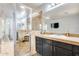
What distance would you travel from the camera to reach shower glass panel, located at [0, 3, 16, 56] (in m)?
1.61

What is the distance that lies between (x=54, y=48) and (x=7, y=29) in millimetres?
777

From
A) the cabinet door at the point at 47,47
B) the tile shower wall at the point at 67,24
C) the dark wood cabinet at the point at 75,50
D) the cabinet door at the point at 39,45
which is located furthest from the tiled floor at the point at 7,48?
the dark wood cabinet at the point at 75,50

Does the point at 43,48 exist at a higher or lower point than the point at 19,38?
lower

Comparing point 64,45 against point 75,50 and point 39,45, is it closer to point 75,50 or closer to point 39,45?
point 75,50

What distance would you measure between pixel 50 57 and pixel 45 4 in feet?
2.68

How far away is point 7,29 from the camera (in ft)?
5.35

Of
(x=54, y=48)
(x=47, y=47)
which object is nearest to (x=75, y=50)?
(x=54, y=48)

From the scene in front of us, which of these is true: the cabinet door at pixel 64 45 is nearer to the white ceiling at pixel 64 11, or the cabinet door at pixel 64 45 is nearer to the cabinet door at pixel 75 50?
the cabinet door at pixel 75 50

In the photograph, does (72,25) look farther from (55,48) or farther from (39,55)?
(39,55)

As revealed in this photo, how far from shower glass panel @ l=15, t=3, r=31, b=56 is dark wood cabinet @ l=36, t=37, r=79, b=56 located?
0.19 meters

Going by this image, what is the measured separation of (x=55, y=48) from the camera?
64.7 inches

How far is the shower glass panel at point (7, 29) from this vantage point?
63.6 inches

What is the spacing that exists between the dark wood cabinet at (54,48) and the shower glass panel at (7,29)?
1.38 feet

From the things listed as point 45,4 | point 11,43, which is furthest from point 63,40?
point 11,43
